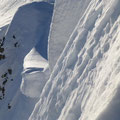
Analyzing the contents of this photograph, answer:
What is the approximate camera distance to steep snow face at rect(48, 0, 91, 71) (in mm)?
8047

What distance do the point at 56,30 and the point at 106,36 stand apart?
3547 millimetres

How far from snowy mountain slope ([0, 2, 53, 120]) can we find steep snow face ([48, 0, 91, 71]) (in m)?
1.05

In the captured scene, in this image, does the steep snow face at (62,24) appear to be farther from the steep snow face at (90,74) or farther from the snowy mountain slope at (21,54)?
the steep snow face at (90,74)

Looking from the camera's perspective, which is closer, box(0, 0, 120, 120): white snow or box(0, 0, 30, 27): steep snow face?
box(0, 0, 120, 120): white snow

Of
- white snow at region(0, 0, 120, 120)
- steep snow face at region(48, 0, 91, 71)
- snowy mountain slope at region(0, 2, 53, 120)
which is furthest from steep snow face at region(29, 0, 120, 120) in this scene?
snowy mountain slope at region(0, 2, 53, 120)

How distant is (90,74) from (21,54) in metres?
6.60

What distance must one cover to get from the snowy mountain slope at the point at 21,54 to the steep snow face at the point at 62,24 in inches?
41.2

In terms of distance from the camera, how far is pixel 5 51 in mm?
11492

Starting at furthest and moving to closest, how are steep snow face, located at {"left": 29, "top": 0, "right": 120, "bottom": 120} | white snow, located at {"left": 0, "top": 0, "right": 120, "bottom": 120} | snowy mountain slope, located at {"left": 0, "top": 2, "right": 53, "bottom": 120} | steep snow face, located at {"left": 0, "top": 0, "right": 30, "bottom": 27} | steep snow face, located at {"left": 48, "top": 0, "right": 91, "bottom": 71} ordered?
1. steep snow face, located at {"left": 0, "top": 0, "right": 30, "bottom": 27}
2. snowy mountain slope, located at {"left": 0, "top": 2, "right": 53, "bottom": 120}
3. steep snow face, located at {"left": 48, "top": 0, "right": 91, "bottom": 71}
4. white snow, located at {"left": 0, "top": 0, "right": 120, "bottom": 120}
5. steep snow face, located at {"left": 29, "top": 0, "right": 120, "bottom": 120}

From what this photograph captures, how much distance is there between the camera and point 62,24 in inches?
330

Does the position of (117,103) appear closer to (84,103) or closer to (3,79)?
(84,103)

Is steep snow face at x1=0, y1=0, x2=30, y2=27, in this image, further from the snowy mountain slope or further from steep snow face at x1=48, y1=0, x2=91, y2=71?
steep snow face at x1=48, y1=0, x2=91, y2=71

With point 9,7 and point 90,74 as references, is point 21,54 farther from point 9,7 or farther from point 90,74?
point 90,74

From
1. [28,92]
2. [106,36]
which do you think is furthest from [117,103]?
[28,92]
